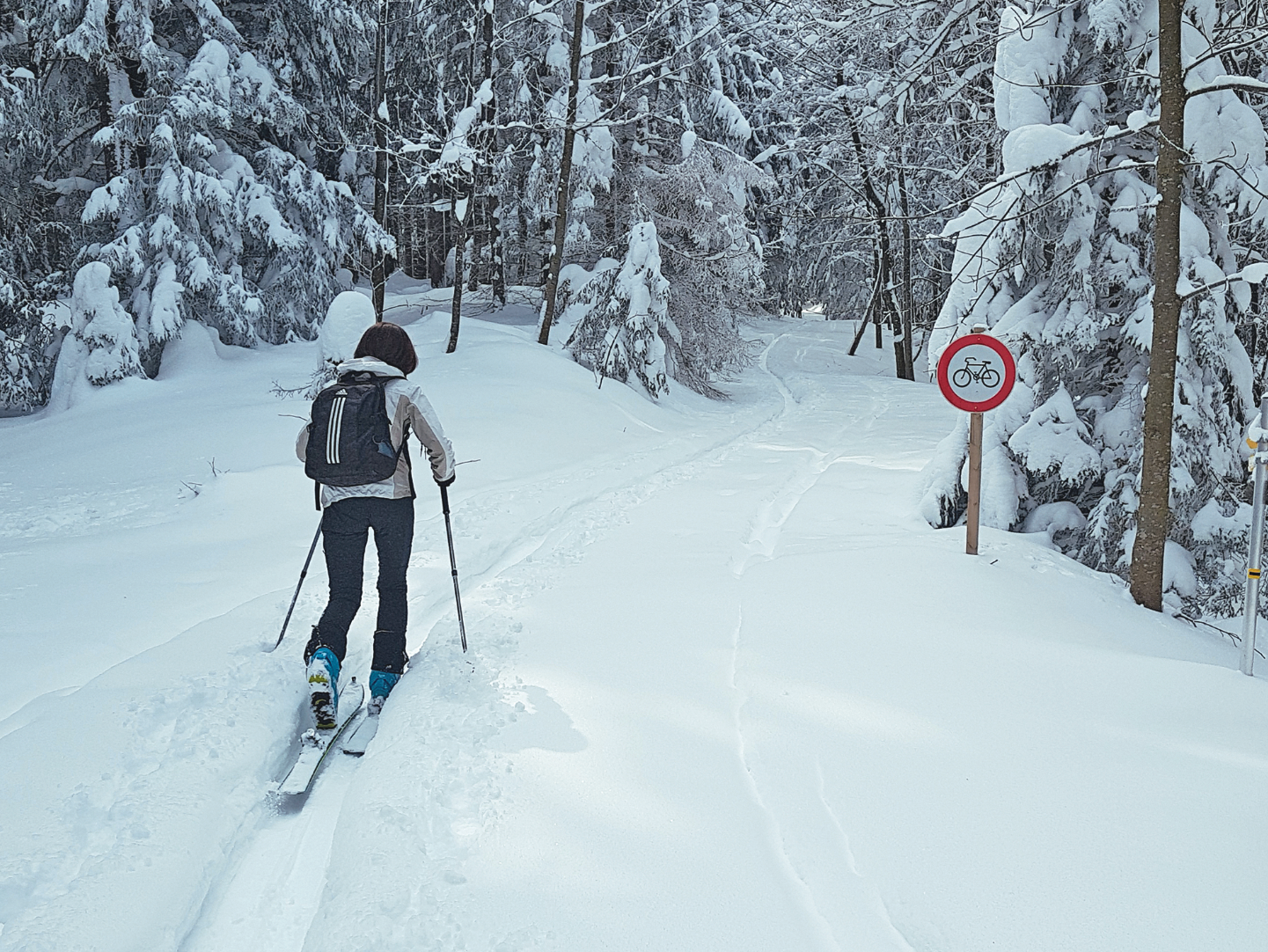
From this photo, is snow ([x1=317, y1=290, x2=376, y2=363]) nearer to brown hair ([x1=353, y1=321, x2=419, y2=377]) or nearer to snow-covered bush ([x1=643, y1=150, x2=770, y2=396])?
brown hair ([x1=353, y1=321, x2=419, y2=377])

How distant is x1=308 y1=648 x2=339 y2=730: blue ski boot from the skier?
6 cm

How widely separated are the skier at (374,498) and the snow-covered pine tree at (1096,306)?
456cm

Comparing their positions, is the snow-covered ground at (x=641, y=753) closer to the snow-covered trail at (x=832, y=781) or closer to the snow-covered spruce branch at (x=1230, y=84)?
the snow-covered trail at (x=832, y=781)

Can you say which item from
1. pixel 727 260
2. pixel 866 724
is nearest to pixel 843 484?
pixel 866 724

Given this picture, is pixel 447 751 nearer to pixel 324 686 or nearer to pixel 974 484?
pixel 324 686

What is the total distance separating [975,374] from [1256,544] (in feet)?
7.22

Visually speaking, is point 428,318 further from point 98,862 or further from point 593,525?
point 98,862

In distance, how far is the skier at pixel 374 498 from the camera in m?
4.37

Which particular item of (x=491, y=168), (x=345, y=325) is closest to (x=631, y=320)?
(x=491, y=168)

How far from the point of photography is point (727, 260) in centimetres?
1850

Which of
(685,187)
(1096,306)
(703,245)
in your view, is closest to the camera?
(1096,306)

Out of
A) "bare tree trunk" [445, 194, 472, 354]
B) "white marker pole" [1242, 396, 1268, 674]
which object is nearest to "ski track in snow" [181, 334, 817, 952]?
"white marker pole" [1242, 396, 1268, 674]

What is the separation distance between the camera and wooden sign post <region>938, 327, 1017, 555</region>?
247 inches

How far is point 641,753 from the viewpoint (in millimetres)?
3605
